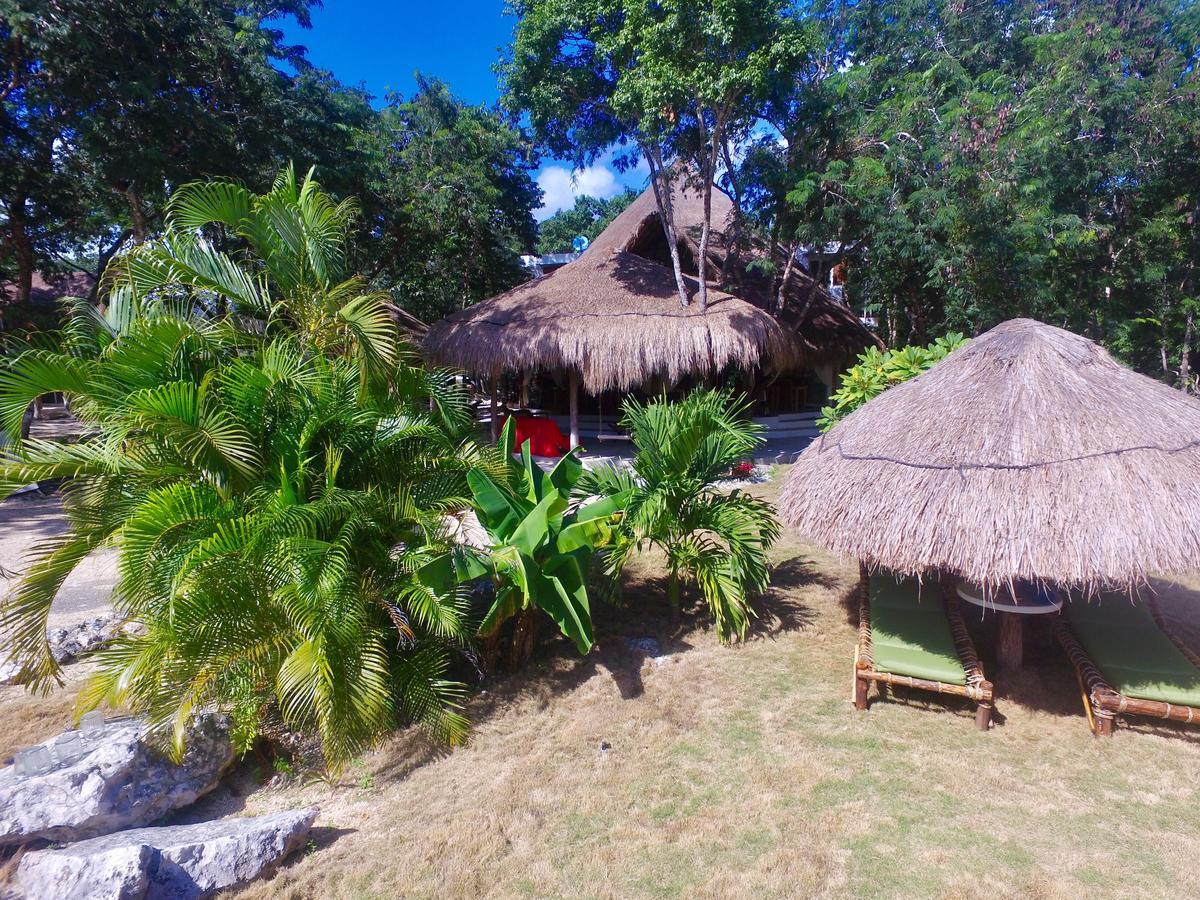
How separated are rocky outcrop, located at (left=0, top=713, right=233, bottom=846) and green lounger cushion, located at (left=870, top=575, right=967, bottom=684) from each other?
4.08 meters

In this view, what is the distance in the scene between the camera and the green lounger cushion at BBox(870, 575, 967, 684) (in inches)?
159

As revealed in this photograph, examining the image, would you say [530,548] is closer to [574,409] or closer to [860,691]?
[860,691]

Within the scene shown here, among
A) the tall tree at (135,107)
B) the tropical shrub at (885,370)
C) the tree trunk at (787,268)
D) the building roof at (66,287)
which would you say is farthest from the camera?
the building roof at (66,287)

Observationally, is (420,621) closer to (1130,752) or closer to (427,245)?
(1130,752)

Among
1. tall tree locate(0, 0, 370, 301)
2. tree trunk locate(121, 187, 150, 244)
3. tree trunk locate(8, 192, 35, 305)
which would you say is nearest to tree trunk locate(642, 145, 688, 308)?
tall tree locate(0, 0, 370, 301)

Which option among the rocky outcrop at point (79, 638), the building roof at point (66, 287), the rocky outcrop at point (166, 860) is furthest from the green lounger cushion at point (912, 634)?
the building roof at point (66, 287)

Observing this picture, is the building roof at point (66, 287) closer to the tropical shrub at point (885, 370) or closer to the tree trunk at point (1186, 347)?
the tropical shrub at point (885, 370)

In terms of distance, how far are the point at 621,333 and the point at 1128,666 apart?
26.0 feet

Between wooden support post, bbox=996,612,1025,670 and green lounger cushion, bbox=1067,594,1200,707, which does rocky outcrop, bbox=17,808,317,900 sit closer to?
wooden support post, bbox=996,612,1025,670

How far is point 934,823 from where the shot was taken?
10.6ft

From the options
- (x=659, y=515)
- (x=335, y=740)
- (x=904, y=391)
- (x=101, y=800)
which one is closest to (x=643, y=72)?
(x=904, y=391)

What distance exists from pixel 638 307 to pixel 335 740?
29.5 feet

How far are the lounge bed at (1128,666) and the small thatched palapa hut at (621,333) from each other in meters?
6.52

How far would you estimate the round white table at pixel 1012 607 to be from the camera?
4.37 m
